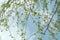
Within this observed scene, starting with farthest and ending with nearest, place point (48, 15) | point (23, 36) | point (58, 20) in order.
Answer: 1. point (23, 36)
2. point (48, 15)
3. point (58, 20)

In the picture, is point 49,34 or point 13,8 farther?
point 13,8

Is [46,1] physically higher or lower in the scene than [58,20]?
higher

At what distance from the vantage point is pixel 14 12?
4172 mm

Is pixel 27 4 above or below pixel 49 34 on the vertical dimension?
above

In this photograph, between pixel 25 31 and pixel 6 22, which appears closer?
pixel 25 31

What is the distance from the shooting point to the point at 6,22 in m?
4.24

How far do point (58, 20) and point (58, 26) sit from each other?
9 cm

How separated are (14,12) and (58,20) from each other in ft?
3.06

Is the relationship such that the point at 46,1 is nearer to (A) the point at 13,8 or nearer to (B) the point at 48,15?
(B) the point at 48,15

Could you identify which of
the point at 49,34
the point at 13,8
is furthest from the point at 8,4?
the point at 49,34

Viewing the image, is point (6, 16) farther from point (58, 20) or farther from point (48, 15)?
point (58, 20)

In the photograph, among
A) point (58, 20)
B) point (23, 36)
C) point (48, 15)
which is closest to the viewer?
point (58, 20)

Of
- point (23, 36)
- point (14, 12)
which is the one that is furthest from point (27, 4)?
point (23, 36)

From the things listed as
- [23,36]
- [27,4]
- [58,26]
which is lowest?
[23,36]
